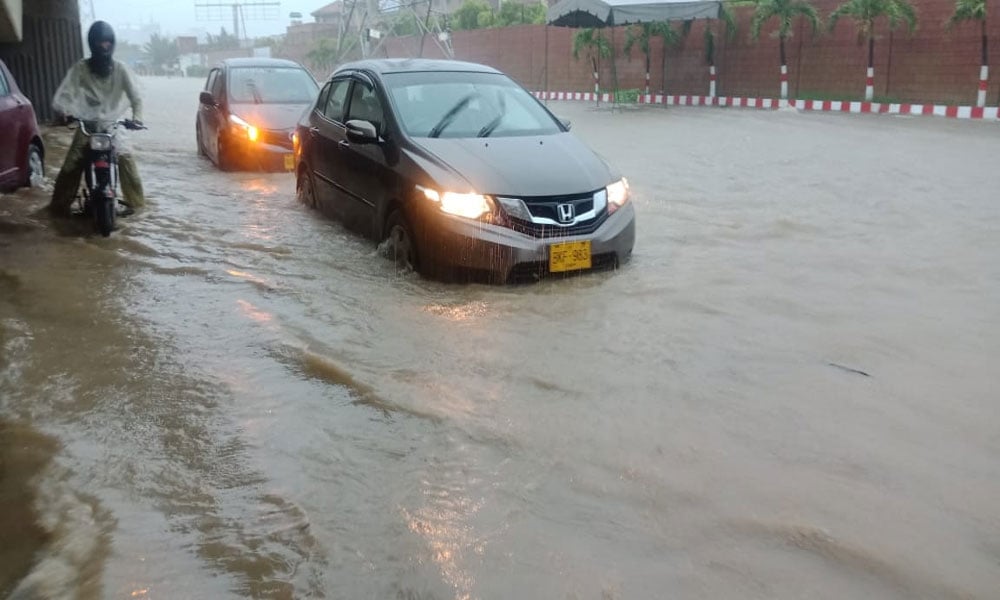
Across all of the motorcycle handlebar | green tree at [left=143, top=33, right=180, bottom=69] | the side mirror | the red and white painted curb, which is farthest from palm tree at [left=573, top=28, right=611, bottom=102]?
green tree at [left=143, top=33, right=180, bottom=69]

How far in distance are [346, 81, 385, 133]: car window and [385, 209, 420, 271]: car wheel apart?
75cm

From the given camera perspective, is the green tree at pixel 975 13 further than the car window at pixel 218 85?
Yes

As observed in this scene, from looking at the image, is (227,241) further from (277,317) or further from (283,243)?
(277,317)

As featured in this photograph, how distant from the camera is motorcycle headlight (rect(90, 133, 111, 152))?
7.02 m

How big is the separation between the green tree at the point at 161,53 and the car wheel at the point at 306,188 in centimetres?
11033

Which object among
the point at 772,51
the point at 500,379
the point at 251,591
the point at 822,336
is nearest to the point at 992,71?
the point at 772,51

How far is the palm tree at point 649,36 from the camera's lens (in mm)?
24859

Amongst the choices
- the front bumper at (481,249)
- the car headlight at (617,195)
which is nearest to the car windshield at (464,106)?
the car headlight at (617,195)

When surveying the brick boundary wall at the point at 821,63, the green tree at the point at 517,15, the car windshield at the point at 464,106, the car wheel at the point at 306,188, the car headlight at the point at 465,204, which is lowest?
the car wheel at the point at 306,188

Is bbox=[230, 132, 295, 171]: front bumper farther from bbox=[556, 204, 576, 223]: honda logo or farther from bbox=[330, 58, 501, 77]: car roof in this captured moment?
bbox=[556, 204, 576, 223]: honda logo

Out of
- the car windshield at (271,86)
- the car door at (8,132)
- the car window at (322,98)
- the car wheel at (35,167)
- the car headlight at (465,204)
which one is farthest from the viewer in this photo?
the car windshield at (271,86)

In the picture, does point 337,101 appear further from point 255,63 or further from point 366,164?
point 255,63

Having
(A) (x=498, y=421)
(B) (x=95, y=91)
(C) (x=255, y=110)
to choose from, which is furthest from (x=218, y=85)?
(A) (x=498, y=421)

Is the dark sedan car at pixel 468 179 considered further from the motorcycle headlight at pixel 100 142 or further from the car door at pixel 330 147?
the motorcycle headlight at pixel 100 142
